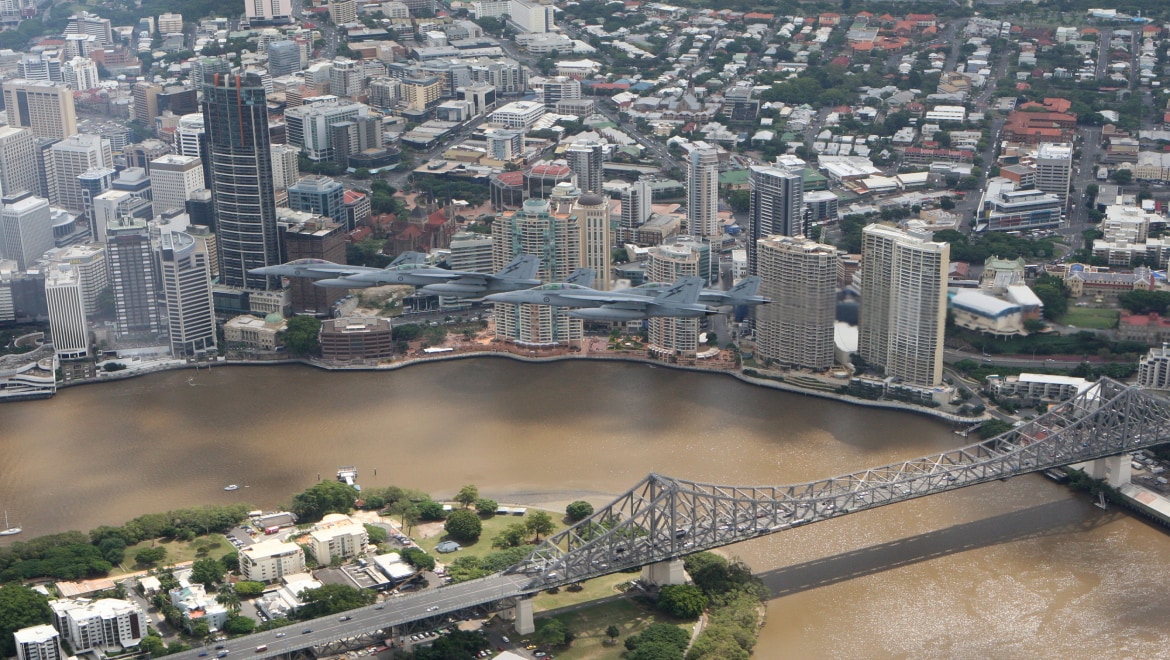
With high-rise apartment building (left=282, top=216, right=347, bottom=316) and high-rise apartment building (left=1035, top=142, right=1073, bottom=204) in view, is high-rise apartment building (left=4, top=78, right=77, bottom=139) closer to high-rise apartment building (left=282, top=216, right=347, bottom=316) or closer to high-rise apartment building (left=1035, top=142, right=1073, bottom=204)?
high-rise apartment building (left=282, top=216, right=347, bottom=316)

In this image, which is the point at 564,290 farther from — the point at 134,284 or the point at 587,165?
the point at 587,165

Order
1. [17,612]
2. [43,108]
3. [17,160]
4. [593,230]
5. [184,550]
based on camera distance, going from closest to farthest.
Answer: [17,612] → [184,550] → [593,230] → [17,160] → [43,108]

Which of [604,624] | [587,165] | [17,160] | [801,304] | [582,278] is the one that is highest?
[17,160]

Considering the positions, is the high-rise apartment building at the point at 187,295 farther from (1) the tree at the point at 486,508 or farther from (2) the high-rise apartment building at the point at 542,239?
(1) the tree at the point at 486,508

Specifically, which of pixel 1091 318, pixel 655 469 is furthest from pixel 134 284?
pixel 1091 318

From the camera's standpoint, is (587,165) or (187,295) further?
(587,165)

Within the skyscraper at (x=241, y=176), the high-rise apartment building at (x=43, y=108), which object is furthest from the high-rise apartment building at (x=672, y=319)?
the high-rise apartment building at (x=43, y=108)

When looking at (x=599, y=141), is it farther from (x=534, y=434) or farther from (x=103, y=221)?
(x=534, y=434)

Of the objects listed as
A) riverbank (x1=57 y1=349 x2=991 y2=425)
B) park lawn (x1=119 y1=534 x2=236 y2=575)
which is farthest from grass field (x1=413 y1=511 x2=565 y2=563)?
riverbank (x1=57 y1=349 x2=991 y2=425)
